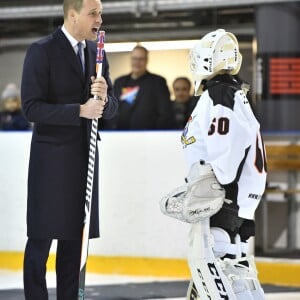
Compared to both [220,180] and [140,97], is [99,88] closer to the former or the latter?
[220,180]

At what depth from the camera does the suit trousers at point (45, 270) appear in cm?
302

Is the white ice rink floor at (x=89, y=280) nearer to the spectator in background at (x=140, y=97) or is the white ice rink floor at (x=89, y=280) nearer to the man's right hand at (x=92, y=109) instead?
the spectator in background at (x=140, y=97)

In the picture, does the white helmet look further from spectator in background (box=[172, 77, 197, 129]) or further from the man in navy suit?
spectator in background (box=[172, 77, 197, 129])

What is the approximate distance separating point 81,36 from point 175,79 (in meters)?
2.11

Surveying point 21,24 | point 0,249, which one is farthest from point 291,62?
point 0,249

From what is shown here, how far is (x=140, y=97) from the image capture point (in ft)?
16.9

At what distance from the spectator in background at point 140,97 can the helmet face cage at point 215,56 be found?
7.50 ft

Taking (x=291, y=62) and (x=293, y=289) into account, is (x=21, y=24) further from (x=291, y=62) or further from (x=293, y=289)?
(x=293, y=289)

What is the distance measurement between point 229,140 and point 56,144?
708mm

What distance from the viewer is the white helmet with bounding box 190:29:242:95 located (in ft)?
8.92

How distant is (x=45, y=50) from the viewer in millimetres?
2984

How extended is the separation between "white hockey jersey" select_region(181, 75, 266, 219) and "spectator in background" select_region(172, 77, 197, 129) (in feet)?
7.52

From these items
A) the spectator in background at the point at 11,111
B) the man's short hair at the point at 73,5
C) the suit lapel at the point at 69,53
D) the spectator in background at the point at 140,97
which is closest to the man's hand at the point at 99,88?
the suit lapel at the point at 69,53

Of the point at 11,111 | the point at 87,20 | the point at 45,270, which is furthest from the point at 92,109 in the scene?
the point at 11,111
